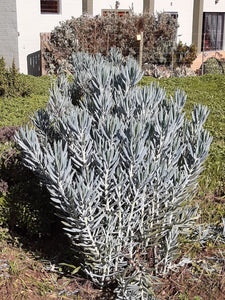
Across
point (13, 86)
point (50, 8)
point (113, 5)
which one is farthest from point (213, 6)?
point (13, 86)

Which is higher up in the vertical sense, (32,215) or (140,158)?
(140,158)

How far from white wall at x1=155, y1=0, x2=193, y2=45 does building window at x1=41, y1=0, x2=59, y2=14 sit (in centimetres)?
637

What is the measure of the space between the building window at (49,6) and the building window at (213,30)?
9.75 m

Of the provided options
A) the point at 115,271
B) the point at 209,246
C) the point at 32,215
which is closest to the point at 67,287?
the point at 115,271

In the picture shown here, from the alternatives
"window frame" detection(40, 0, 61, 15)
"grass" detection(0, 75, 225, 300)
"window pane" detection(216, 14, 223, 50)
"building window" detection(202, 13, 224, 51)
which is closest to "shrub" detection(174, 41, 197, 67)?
"window frame" detection(40, 0, 61, 15)

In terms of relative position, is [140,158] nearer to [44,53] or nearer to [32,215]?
[32,215]

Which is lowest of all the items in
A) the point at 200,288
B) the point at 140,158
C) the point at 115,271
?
the point at 200,288

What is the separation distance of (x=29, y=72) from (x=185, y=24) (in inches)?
384

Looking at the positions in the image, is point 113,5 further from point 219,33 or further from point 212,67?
→ point 219,33

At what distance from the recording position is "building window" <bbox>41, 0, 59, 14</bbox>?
15.8 m

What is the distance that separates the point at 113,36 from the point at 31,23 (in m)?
3.04

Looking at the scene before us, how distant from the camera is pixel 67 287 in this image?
3.26 metres

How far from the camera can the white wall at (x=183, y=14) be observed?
2043 cm

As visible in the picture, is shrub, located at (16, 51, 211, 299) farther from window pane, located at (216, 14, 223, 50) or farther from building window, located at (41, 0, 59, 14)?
window pane, located at (216, 14, 223, 50)
